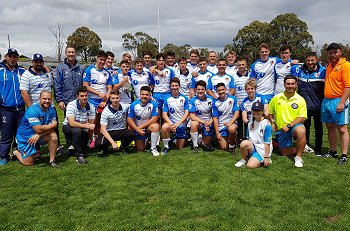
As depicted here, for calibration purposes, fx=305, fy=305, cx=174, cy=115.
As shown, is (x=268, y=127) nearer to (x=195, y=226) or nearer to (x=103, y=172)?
(x=195, y=226)

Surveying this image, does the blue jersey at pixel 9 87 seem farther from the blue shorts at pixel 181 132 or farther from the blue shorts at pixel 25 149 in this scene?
the blue shorts at pixel 181 132

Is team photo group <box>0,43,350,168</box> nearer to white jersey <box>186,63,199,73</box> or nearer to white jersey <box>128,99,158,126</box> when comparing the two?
white jersey <box>128,99,158,126</box>

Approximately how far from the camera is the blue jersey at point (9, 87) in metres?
5.96

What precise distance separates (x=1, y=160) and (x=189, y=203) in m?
4.09

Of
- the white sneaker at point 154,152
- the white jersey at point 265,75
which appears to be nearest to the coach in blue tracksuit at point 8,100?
the white sneaker at point 154,152

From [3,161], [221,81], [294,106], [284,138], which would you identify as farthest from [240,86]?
[3,161]

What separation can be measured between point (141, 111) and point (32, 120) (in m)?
2.14

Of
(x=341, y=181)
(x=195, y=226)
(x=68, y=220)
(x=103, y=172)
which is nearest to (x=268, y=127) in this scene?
(x=341, y=181)

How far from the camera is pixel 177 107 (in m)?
6.81

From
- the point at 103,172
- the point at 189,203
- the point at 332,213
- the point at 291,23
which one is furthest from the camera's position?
the point at 291,23

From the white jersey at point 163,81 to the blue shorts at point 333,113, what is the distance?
342 cm

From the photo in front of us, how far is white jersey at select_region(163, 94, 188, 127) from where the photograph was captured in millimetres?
6812

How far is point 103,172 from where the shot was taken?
5363mm

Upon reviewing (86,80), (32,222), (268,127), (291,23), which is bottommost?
(32,222)
